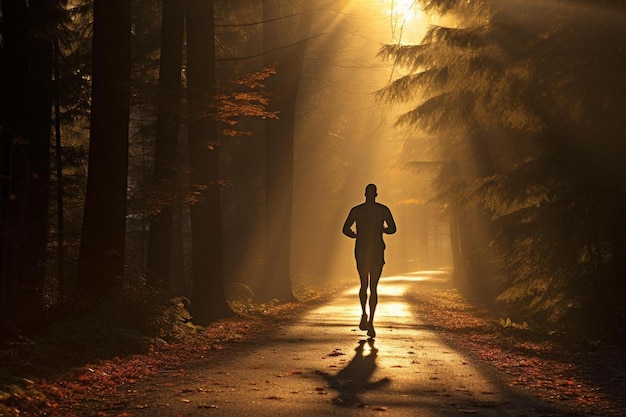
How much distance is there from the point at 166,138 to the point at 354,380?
1089 centimetres

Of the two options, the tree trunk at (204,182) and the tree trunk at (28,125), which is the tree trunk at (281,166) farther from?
the tree trunk at (28,125)

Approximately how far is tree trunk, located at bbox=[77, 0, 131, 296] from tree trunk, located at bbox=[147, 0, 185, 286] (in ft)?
3.47

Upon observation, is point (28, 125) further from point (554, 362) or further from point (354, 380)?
point (554, 362)

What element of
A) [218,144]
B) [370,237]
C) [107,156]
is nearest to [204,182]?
[218,144]

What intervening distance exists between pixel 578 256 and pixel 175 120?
696 centimetres

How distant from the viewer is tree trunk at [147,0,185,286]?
13.8 meters

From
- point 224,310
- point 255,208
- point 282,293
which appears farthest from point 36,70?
point 255,208

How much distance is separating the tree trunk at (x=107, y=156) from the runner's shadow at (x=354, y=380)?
13.8 feet

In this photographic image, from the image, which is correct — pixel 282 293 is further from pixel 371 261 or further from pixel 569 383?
pixel 569 383

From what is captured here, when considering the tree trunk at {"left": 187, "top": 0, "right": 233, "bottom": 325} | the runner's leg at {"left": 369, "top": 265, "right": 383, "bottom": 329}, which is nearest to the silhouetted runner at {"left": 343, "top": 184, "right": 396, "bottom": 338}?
the runner's leg at {"left": 369, "top": 265, "right": 383, "bottom": 329}

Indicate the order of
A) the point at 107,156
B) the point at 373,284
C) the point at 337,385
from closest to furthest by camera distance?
the point at 337,385 → the point at 107,156 → the point at 373,284

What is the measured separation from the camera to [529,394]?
7.77 meters

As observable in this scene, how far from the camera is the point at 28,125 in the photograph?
527 inches

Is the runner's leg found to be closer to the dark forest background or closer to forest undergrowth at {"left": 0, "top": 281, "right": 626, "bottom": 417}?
forest undergrowth at {"left": 0, "top": 281, "right": 626, "bottom": 417}
